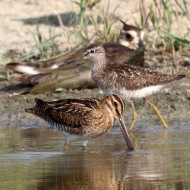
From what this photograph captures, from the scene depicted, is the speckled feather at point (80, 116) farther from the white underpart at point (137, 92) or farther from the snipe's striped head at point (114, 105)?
the white underpart at point (137, 92)

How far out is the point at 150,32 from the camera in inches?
582

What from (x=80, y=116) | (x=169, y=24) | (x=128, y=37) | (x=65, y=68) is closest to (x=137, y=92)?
(x=80, y=116)

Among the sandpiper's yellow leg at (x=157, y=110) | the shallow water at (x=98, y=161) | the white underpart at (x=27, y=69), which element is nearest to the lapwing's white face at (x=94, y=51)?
the sandpiper's yellow leg at (x=157, y=110)

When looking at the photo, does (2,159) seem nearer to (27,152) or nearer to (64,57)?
(27,152)

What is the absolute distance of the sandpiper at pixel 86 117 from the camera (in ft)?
31.2

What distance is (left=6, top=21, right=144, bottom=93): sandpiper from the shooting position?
1247 centimetres

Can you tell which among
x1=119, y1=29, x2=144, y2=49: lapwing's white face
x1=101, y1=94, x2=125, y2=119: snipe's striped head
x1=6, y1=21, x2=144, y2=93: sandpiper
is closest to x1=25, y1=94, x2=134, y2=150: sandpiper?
x1=101, y1=94, x2=125, y2=119: snipe's striped head

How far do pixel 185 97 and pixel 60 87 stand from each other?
6.02 ft

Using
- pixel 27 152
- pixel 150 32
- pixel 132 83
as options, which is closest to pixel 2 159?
pixel 27 152

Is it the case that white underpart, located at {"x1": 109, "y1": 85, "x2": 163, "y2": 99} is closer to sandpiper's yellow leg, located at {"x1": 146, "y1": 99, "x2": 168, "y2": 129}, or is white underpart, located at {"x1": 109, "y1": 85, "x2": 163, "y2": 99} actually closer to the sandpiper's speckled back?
the sandpiper's speckled back

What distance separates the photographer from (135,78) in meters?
11.0

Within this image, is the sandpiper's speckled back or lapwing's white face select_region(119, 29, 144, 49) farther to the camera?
lapwing's white face select_region(119, 29, 144, 49)

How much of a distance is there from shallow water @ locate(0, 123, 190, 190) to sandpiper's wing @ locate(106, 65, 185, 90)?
569 millimetres

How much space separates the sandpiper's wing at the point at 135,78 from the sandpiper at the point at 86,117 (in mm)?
1252
